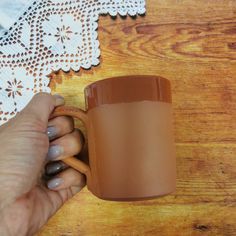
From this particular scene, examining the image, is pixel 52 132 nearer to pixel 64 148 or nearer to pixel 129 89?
pixel 64 148

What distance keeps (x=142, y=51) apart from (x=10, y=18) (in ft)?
0.90

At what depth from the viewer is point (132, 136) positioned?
1.98 ft

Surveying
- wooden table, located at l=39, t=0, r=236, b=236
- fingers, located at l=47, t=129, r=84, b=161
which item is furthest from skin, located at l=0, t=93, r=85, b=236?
wooden table, located at l=39, t=0, r=236, b=236

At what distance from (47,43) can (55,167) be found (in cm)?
25

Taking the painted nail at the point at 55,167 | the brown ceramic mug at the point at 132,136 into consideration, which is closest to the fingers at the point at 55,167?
the painted nail at the point at 55,167

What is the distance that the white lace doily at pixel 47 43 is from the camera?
2.65 ft

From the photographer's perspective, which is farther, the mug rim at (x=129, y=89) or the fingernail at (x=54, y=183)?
the fingernail at (x=54, y=183)

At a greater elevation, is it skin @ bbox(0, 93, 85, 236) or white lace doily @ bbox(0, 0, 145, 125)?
white lace doily @ bbox(0, 0, 145, 125)

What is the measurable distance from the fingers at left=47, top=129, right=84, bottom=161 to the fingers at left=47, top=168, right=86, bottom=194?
0.05 metres

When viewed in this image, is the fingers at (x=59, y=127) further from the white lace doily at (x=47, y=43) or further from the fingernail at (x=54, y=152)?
the white lace doily at (x=47, y=43)

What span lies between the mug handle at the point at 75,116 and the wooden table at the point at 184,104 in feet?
0.42

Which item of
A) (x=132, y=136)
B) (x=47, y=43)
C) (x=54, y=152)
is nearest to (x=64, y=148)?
(x=54, y=152)

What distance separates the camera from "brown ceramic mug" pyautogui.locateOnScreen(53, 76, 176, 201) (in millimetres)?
602

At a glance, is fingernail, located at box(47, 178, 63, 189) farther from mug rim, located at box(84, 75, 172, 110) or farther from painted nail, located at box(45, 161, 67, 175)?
mug rim, located at box(84, 75, 172, 110)
